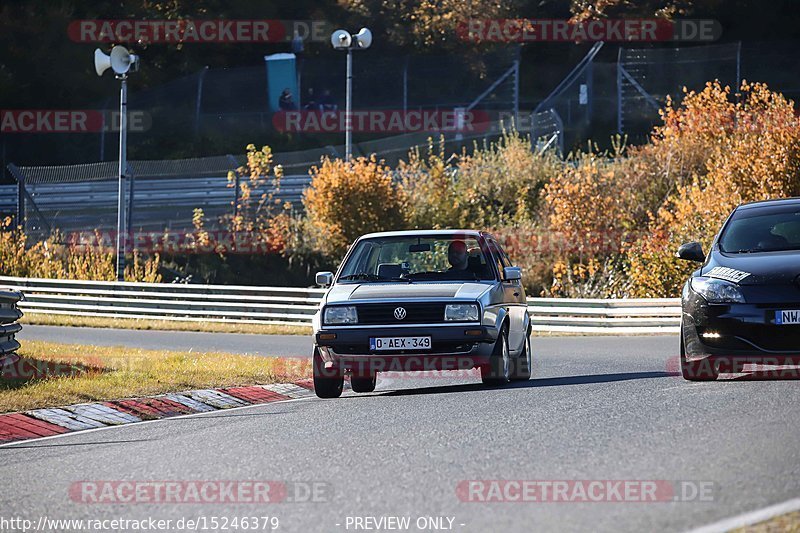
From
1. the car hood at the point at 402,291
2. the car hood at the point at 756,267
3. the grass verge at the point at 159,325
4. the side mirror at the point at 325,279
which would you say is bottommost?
the grass verge at the point at 159,325

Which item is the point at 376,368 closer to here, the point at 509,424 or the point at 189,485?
the point at 509,424

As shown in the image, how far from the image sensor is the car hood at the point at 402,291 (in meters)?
13.5

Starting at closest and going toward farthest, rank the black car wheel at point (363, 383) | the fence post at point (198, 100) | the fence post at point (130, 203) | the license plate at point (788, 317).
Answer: the license plate at point (788, 317)
the black car wheel at point (363, 383)
the fence post at point (130, 203)
the fence post at point (198, 100)

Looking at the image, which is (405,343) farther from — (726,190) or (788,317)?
(726,190)

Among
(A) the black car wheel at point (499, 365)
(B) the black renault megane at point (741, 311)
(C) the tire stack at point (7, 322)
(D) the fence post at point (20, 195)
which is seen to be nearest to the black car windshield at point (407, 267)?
(A) the black car wheel at point (499, 365)

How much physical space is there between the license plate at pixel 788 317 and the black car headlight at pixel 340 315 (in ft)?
12.8

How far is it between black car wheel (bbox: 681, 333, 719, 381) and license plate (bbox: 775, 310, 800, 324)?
914 millimetres

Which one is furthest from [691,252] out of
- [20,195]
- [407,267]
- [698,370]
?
[20,195]

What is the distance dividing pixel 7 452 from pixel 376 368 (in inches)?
158

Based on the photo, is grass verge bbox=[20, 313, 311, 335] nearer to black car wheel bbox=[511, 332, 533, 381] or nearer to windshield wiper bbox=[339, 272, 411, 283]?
black car wheel bbox=[511, 332, 533, 381]

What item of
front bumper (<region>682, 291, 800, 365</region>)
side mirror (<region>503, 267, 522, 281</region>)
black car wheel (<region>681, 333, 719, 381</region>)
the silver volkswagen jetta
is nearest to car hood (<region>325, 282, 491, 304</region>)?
the silver volkswagen jetta

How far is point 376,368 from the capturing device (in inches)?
527

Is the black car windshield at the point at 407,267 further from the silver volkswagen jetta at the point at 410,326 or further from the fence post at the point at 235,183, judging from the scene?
the fence post at the point at 235,183

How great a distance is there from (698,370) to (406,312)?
9.13ft
